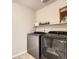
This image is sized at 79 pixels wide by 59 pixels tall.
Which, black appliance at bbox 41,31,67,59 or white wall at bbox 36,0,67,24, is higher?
A: white wall at bbox 36,0,67,24

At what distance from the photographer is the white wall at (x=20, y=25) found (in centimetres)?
388

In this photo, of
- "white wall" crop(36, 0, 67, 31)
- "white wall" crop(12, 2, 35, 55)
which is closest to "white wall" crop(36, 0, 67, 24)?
"white wall" crop(36, 0, 67, 31)

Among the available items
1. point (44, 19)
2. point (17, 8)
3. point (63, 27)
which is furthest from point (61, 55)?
point (17, 8)

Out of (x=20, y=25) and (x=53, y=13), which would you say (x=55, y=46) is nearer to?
(x=53, y=13)

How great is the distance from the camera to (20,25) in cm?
411

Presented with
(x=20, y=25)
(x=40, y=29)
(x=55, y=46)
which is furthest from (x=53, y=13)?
(x=20, y=25)

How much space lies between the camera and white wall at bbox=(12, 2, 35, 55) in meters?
3.88

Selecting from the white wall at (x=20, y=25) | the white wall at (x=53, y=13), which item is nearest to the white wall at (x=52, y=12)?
the white wall at (x=53, y=13)

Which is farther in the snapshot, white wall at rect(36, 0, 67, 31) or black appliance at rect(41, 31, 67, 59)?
white wall at rect(36, 0, 67, 31)

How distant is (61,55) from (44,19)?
2067 millimetres

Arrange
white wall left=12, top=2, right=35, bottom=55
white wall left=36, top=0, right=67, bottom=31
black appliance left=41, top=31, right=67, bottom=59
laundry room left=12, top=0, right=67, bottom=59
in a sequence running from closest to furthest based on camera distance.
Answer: black appliance left=41, top=31, right=67, bottom=59 → laundry room left=12, top=0, right=67, bottom=59 → white wall left=36, top=0, right=67, bottom=31 → white wall left=12, top=2, right=35, bottom=55

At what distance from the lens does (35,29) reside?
4582 millimetres

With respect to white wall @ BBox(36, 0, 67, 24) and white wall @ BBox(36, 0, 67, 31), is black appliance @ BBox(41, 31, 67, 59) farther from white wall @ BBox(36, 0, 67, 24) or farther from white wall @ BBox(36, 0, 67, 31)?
white wall @ BBox(36, 0, 67, 24)
